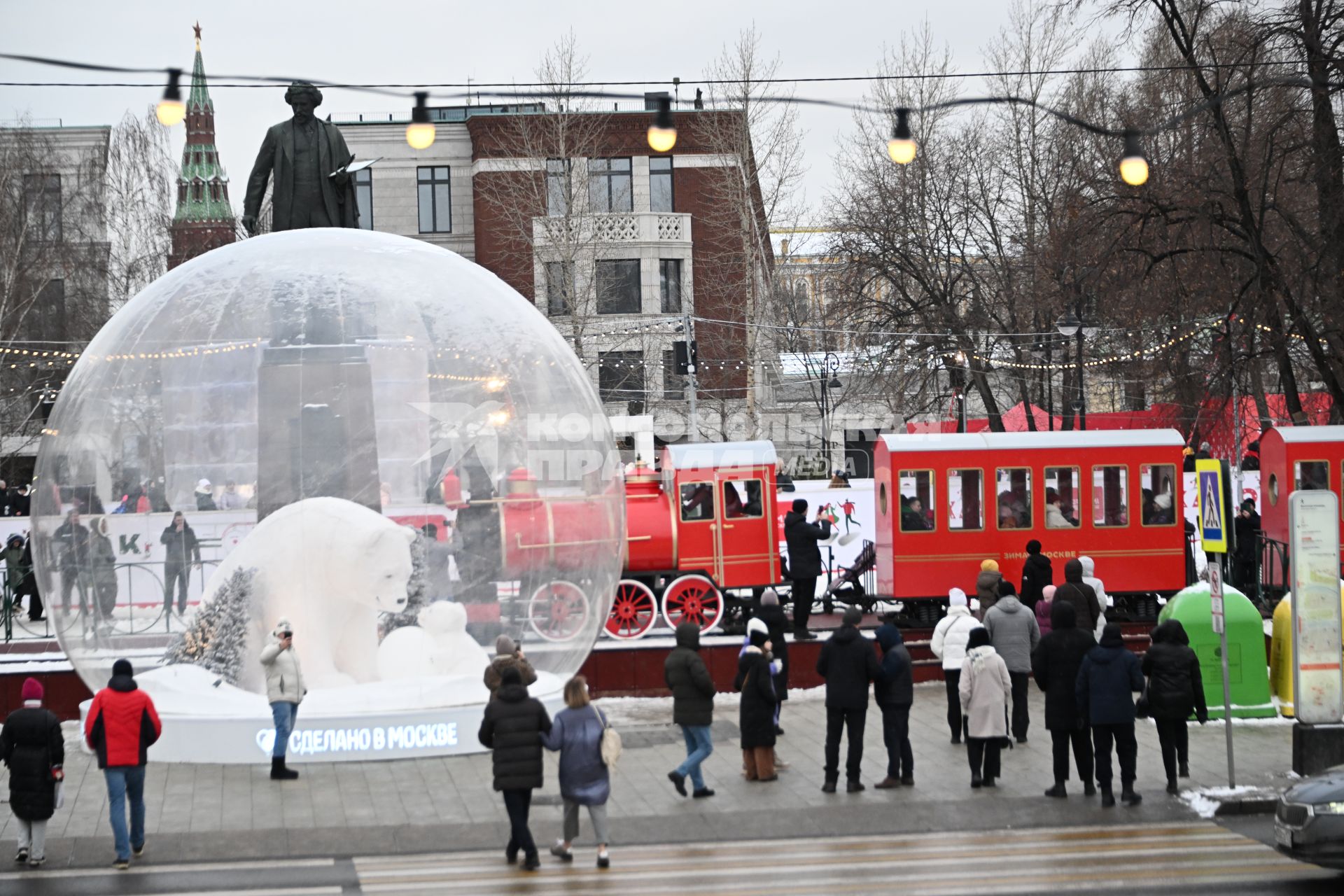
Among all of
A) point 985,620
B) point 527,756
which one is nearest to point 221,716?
point 527,756

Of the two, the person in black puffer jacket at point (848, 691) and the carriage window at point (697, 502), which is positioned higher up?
the carriage window at point (697, 502)

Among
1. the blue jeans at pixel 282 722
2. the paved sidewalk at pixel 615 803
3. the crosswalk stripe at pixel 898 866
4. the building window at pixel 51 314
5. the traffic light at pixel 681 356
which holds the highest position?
the building window at pixel 51 314

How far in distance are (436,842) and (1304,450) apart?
54.9 feet

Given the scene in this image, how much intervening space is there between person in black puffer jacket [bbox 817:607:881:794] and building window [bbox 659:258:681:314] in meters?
38.0

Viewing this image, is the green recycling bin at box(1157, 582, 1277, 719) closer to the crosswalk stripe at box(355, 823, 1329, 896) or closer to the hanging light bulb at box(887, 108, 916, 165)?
the crosswalk stripe at box(355, 823, 1329, 896)

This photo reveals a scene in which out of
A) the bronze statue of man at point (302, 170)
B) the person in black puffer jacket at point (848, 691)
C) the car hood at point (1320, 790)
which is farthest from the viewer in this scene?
the bronze statue of man at point (302, 170)

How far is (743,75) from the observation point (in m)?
46.0

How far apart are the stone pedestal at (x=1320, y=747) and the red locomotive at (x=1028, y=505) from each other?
8942 millimetres

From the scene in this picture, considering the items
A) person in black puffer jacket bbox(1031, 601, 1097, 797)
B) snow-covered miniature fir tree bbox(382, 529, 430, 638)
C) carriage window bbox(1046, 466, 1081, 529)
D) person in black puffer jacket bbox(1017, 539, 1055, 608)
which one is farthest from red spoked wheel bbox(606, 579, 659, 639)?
person in black puffer jacket bbox(1031, 601, 1097, 797)

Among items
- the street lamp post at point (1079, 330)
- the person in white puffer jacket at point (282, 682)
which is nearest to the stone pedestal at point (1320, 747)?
the person in white puffer jacket at point (282, 682)

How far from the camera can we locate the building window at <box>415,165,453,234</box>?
53.6 metres

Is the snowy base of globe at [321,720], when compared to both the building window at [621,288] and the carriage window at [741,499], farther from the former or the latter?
the building window at [621,288]

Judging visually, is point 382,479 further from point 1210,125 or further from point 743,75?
point 743,75

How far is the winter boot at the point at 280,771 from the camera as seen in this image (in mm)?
14070
